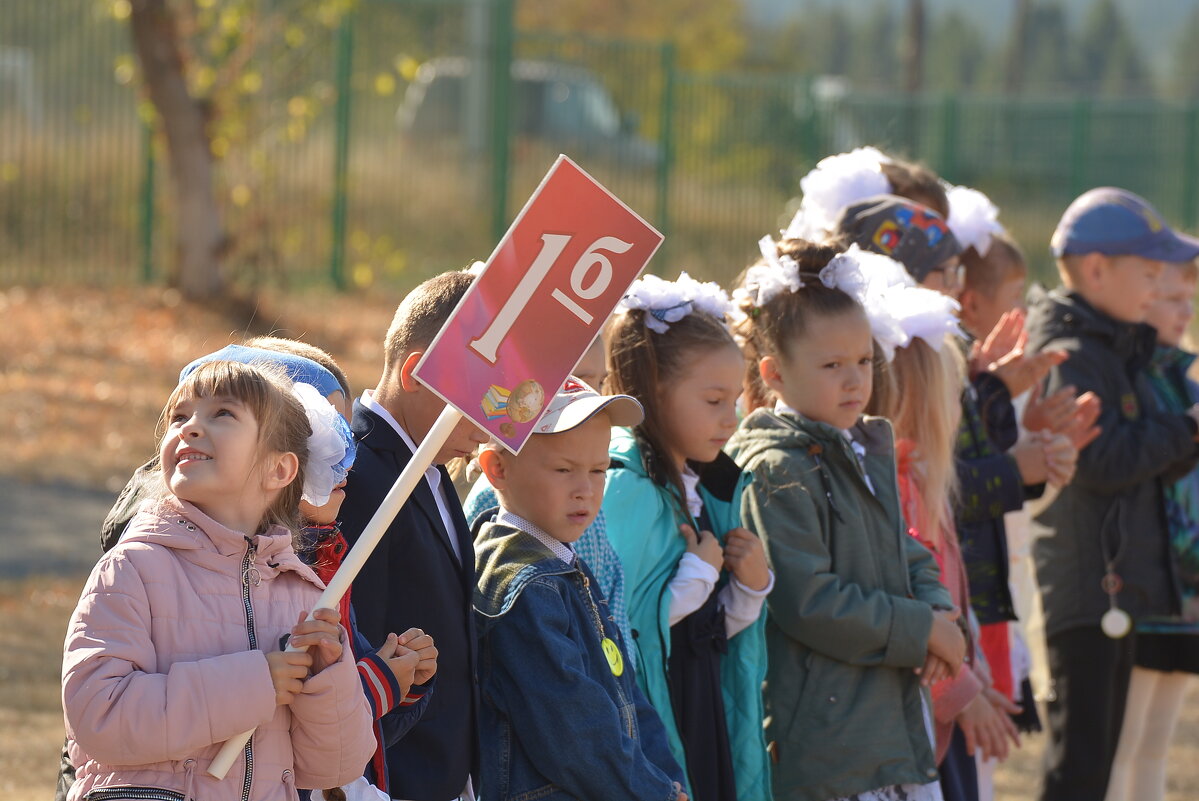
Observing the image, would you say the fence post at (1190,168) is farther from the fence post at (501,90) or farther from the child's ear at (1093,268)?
the child's ear at (1093,268)

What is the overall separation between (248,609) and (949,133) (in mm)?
20776

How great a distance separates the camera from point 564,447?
3141 mm

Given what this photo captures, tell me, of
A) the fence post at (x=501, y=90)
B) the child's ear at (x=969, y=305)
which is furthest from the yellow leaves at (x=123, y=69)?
the child's ear at (x=969, y=305)

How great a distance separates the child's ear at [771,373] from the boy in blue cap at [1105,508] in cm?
142

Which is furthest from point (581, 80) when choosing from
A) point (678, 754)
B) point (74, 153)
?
point (678, 754)

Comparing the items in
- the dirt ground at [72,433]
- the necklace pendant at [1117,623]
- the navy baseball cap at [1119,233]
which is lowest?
the dirt ground at [72,433]

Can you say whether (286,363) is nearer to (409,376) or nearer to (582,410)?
(409,376)

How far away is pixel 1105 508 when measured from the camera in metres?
5.04

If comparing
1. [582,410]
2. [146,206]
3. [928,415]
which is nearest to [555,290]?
[582,410]

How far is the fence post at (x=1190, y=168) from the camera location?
2212 cm

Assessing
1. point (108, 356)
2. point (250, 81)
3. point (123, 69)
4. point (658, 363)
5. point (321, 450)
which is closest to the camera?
point (321, 450)

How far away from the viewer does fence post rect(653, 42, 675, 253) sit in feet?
60.2

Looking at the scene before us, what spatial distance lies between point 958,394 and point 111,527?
94.8 inches

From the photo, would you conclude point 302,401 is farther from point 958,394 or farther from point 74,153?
point 74,153
